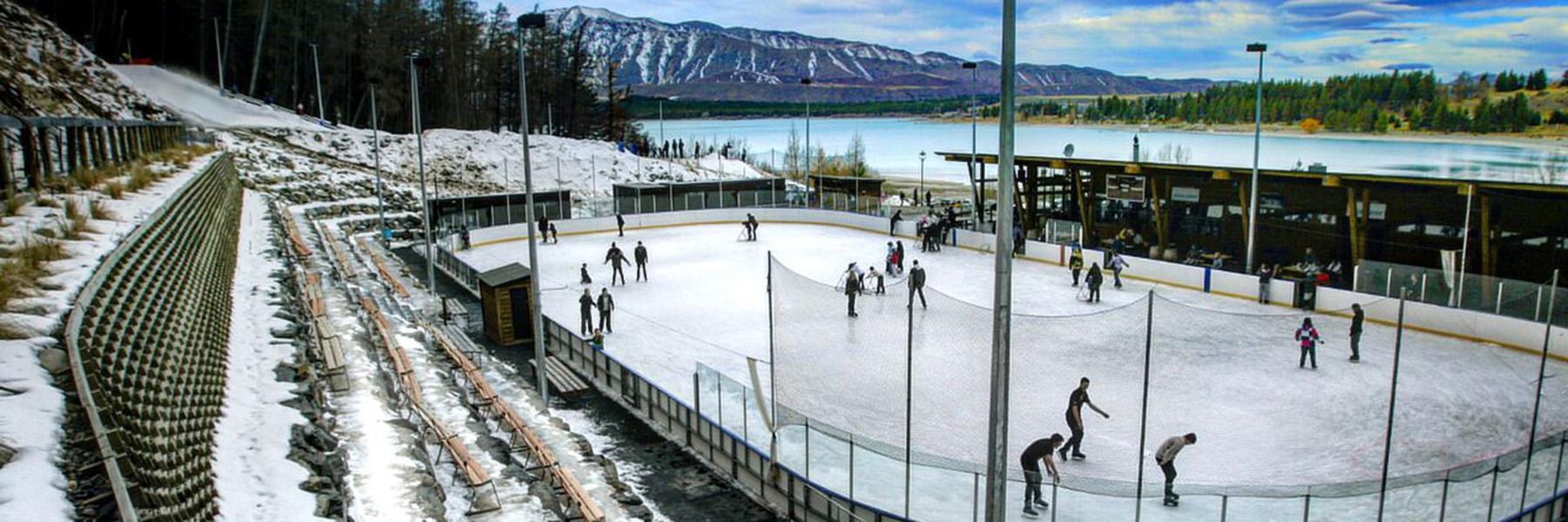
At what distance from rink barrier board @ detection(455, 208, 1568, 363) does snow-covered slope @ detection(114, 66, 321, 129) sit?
10.9 meters

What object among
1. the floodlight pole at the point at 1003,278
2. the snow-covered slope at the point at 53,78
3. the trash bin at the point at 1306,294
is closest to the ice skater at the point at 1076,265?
the trash bin at the point at 1306,294

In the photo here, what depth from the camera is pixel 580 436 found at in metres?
13.9

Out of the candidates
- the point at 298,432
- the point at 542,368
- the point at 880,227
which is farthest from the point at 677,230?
the point at 298,432

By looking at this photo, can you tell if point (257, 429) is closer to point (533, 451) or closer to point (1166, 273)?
point (533, 451)

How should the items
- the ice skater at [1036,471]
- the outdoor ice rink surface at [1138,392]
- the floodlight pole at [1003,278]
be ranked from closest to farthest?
the floodlight pole at [1003,278] < the ice skater at [1036,471] < the outdoor ice rink surface at [1138,392]

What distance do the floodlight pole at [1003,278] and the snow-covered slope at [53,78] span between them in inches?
607

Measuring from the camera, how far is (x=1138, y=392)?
44.2 feet

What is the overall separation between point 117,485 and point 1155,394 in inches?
524

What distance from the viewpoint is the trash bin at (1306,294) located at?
22062mm

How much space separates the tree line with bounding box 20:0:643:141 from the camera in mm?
61406

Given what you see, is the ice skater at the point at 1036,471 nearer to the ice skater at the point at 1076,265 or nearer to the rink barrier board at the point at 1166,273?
the rink barrier board at the point at 1166,273

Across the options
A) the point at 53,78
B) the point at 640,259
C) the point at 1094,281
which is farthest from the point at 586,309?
the point at 53,78

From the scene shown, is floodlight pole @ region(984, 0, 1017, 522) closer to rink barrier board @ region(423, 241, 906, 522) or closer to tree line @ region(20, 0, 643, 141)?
rink barrier board @ region(423, 241, 906, 522)

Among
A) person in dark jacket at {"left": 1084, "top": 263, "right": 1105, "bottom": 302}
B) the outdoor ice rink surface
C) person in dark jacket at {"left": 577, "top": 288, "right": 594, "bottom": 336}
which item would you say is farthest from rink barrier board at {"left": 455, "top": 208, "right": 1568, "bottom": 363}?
person in dark jacket at {"left": 577, "top": 288, "right": 594, "bottom": 336}
